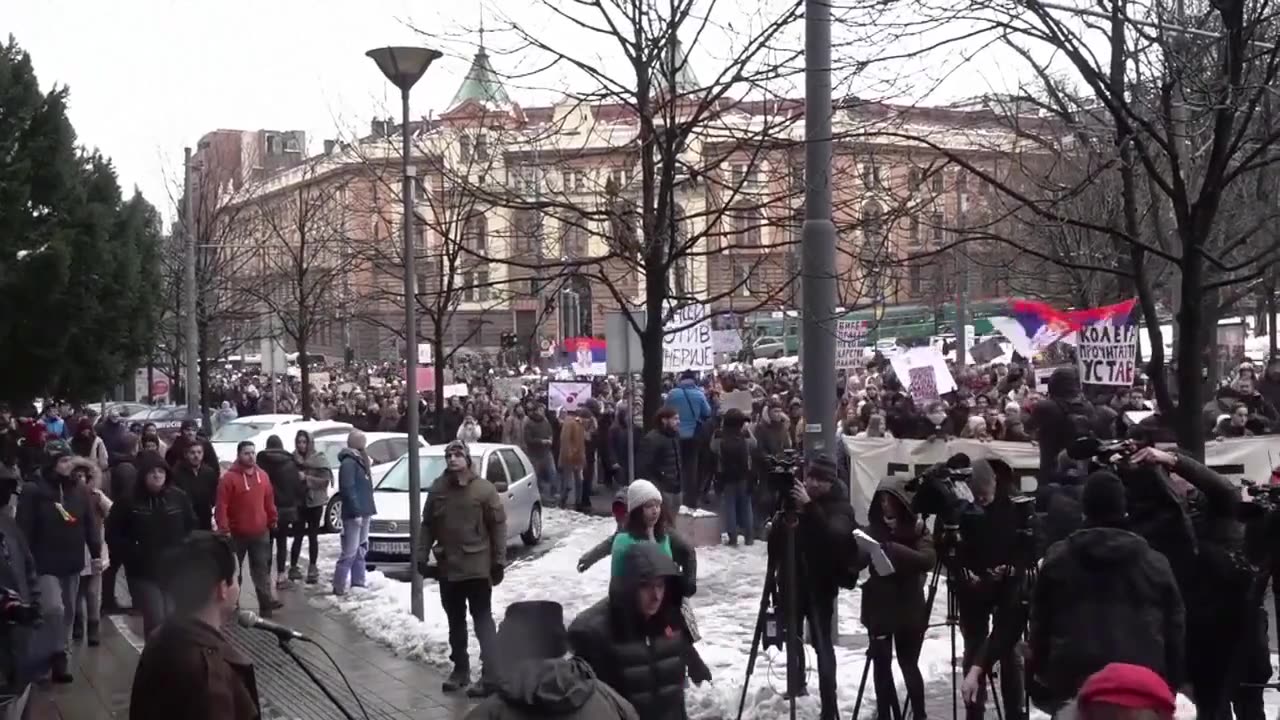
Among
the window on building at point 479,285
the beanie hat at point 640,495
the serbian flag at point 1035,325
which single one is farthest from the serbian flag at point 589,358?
the beanie hat at point 640,495

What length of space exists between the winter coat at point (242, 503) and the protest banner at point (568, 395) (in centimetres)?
1297

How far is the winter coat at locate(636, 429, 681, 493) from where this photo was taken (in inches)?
613

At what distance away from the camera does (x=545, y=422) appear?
24297 mm

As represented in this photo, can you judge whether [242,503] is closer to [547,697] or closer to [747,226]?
[747,226]

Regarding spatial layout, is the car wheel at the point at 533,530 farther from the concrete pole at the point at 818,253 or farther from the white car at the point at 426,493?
the concrete pole at the point at 818,253

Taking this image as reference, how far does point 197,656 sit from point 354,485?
398 inches

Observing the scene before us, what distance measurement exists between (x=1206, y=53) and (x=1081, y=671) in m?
5.24

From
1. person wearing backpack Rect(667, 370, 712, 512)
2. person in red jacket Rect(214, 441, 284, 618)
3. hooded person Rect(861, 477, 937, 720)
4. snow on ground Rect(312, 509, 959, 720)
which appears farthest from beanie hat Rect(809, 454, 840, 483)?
person wearing backpack Rect(667, 370, 712, 512)

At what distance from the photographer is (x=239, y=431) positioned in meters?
26.0

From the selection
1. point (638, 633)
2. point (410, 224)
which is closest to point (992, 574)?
point (638, 633)

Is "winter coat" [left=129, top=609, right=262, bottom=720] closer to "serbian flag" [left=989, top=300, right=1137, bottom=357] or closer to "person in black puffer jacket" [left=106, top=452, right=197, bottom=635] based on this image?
"person in black puffer jacket" [left=106, top=452, right=197, bottom=635]

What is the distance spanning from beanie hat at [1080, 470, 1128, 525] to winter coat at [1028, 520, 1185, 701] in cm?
7

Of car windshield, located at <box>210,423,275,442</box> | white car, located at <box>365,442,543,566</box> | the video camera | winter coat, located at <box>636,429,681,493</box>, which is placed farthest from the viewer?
car windshield, located at <box>210,423,275,442</box>

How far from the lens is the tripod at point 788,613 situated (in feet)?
25.9
